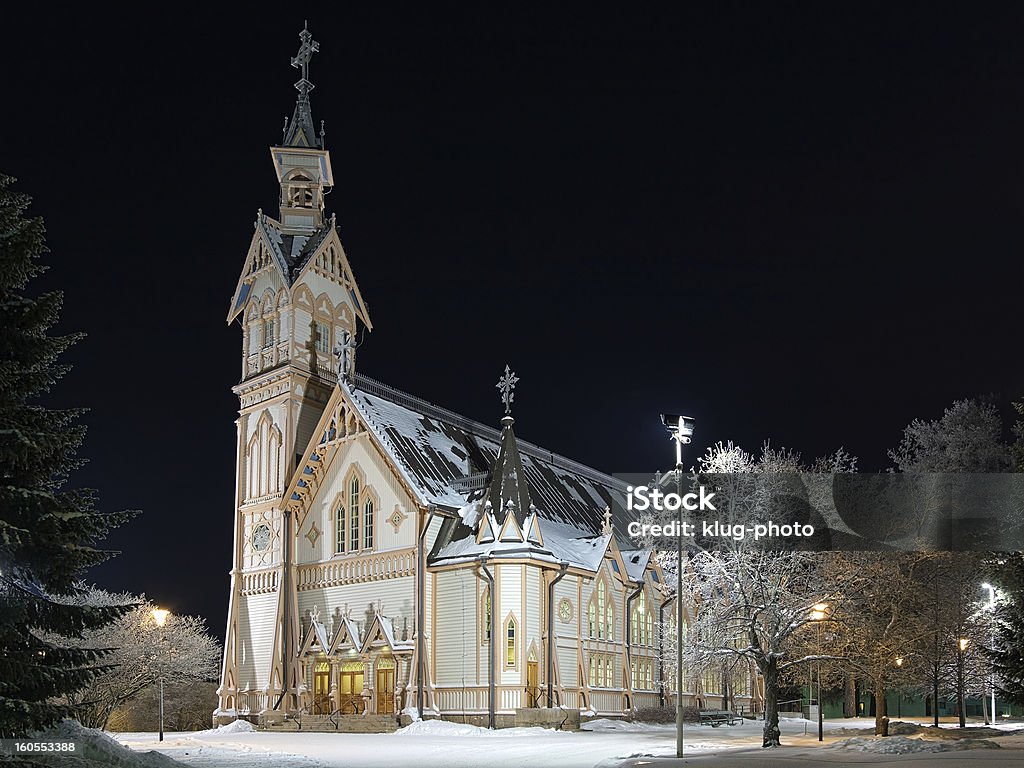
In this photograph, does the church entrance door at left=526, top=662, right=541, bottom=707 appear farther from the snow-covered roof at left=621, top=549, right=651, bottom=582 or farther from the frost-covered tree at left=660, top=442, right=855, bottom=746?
the snow-covered roof at left=621, top=549, right=651, bottom=582

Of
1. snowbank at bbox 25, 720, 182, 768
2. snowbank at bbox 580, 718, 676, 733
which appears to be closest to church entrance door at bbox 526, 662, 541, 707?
snowbank at bbox 580, 718, 676, 733

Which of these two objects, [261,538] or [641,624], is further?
[641,624]

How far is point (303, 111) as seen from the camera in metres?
60.7

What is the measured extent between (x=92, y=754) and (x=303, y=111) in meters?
46.4

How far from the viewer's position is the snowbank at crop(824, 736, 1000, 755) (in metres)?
26.6

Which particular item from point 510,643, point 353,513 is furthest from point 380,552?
point 510,643

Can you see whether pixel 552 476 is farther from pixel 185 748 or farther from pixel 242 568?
pixel 185 748

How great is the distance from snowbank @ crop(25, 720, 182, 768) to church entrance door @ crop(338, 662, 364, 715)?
26.4 m

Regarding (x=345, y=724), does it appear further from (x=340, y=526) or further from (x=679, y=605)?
(x=679, y=605)

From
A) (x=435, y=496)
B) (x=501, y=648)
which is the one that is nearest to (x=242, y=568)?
(x=435, y=496)

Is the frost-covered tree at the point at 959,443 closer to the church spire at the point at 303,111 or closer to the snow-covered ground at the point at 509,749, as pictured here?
the snow-covered ground at the point at 509,749

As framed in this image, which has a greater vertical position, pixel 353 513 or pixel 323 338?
pixel 323 338

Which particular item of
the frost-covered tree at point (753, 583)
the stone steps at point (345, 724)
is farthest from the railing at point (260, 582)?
the frost-covered tree at point (753, 583)

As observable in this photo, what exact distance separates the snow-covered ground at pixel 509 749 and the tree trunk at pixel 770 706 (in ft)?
2.27
